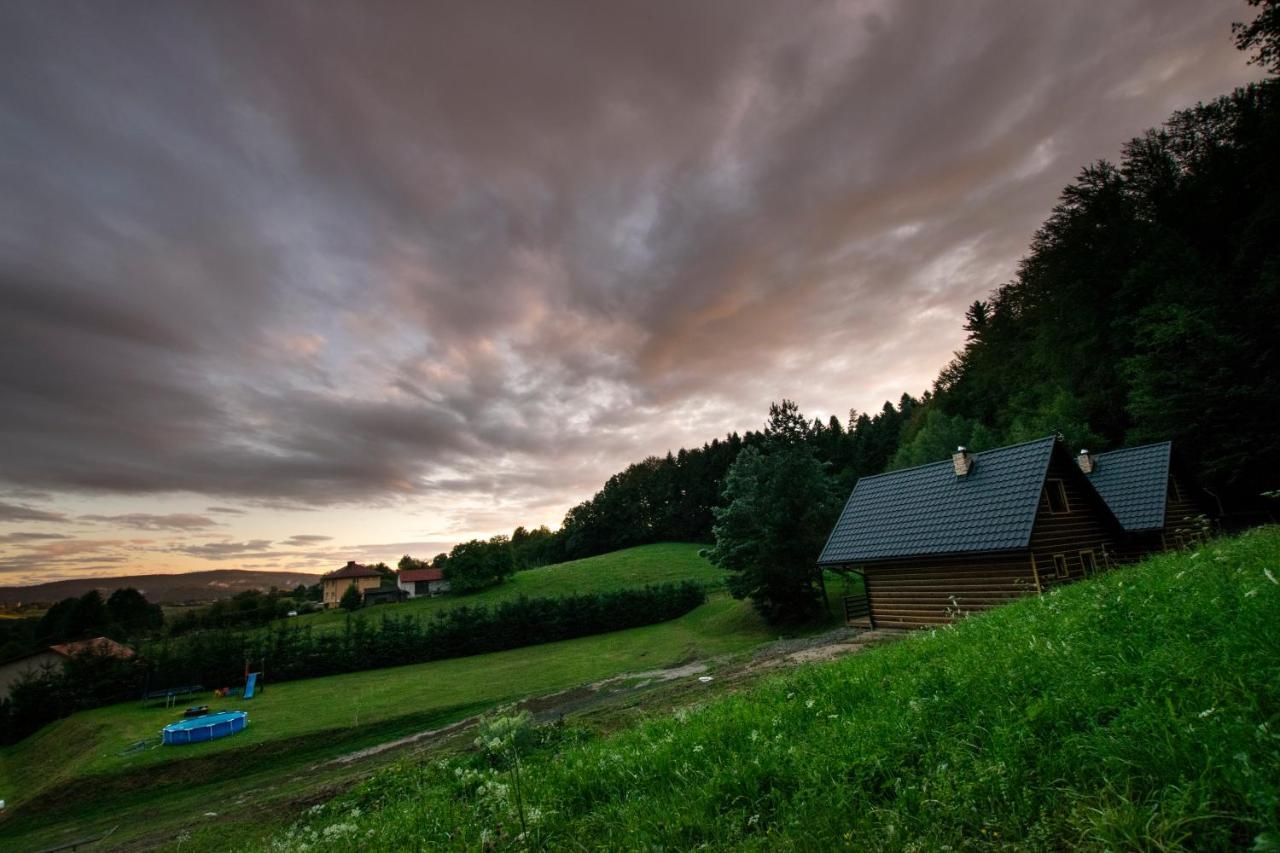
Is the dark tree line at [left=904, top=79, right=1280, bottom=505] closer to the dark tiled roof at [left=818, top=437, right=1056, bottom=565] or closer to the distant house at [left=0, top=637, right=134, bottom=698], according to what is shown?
the dark tiled roof at [left=818, top=437, right=1056, bottom=565]

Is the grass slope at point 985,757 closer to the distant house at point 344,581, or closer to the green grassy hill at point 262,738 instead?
the green grassy hill at point 262,738

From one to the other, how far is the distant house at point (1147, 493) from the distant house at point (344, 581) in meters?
83.5

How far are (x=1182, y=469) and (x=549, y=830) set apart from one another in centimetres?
3773

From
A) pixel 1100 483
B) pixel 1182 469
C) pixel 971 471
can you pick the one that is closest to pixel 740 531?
pixel 971 471

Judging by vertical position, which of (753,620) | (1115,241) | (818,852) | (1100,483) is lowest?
(753,620)

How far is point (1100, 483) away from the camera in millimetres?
25625

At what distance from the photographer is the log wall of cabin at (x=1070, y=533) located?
60.4ft

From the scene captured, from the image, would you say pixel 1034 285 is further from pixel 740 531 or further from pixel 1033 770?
pixel 1033 770

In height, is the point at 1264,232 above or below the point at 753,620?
above

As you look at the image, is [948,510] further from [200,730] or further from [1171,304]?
[200,730]

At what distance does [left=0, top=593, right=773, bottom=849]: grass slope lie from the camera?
1597cm

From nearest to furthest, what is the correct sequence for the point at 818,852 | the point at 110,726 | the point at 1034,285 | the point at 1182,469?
the point at 818,852
the point at 110,726
the point at 1182,469
the point at 1034,285

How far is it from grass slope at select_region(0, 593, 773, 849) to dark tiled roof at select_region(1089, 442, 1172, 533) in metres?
18.9

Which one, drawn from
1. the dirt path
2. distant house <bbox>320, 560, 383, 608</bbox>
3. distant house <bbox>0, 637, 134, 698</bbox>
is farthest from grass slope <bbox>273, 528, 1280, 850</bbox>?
distant house <bbox>320, 560, 383, 608</bbox>
